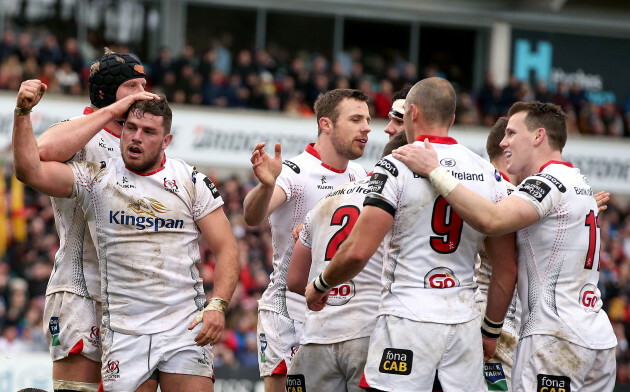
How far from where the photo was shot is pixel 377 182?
5.62 meters

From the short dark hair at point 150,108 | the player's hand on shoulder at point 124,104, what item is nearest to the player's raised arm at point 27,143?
the player's hand on shoulder at point 124,104

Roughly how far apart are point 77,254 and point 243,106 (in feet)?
53.2

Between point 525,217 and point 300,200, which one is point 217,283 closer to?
point 300,200

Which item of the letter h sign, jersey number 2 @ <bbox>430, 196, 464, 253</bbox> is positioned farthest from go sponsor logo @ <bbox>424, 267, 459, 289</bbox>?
the letter h sign

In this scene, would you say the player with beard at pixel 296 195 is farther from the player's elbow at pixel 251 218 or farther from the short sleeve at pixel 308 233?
the short sleeve at pixel 308 233

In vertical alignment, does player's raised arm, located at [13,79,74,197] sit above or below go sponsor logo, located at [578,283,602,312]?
above

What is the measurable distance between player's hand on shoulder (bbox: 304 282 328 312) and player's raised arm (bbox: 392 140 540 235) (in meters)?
0.98

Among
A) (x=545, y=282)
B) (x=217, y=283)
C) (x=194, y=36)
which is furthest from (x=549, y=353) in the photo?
(x=194, y=36)

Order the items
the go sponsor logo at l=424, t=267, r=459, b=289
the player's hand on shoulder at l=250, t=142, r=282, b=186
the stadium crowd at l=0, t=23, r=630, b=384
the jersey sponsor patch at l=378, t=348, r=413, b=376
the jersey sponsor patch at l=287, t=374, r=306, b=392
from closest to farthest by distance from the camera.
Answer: the jersey sponsor patch at l=378, t=348, r=413, b=376, the go sponsor logo at l=424, t=267, r=459, b=289, the jersey sponsor patch at l=287, t=374, r=306, b=392, the player's hand on shoulder at l=250, t=142, r=282, b=186, the stadium crowd at l=0, t=23, r=630, b=384

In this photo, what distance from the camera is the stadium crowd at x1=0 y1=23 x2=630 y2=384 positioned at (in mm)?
15836

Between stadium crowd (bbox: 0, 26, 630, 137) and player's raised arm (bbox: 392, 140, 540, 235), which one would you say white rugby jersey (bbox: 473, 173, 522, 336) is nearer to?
player's raised arm (bbox: 392, 140, 540, 235)

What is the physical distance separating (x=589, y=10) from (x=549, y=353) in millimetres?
25557

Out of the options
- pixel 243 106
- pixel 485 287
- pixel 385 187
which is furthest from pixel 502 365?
pixel 243 106

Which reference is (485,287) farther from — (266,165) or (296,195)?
(266,165)
